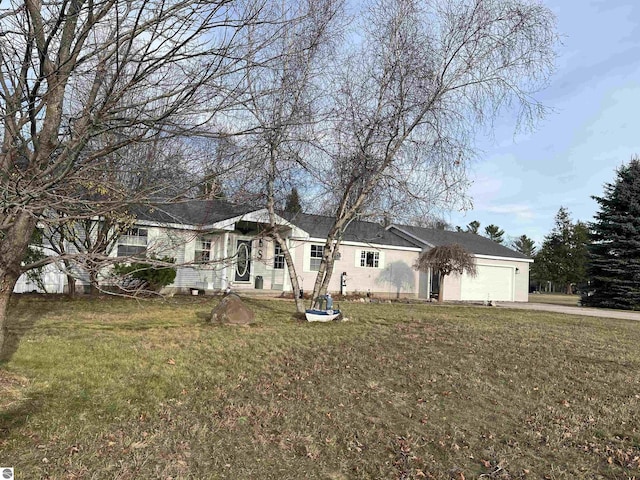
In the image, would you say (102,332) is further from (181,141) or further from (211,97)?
(211,97)

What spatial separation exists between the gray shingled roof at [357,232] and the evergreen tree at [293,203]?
5.00m

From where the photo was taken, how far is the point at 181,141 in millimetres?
4668

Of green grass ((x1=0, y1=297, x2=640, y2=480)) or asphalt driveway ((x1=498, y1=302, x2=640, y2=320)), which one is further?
asphalt driveway ((x1=498, y1=302, x2=640, y2=320))

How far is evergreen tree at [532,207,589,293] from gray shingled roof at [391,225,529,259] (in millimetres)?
27144

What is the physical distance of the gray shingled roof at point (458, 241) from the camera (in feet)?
79.1

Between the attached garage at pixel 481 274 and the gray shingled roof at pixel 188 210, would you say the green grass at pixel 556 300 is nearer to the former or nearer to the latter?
the attached garage at pixel 481 274

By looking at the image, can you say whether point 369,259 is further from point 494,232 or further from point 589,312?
point 494,232

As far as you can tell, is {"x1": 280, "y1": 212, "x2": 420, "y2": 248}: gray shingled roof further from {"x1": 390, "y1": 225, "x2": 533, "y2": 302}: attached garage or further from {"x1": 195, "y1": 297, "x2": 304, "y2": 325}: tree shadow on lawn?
{"x1": 195, "y1": 297, "x2": 304, "y2": 325}: tree shadow on lawn

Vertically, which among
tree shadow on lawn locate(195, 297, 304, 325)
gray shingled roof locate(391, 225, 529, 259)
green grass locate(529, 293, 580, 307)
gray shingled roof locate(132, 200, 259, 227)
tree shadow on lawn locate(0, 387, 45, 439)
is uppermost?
gray shingled roof locate(391, 225, 529, 259)

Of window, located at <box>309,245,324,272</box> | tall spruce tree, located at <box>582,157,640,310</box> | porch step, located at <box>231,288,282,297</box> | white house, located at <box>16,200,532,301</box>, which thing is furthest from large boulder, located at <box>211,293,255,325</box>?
tall spruce tree, located at <box>582,157,640,310</box>

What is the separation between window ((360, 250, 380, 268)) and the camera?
70.1ft

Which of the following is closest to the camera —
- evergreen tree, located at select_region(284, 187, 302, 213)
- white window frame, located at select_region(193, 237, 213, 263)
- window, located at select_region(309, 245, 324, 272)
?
evergreen tree, located at select_region(284, 187, 302, 213)

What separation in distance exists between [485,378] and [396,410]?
200 cm

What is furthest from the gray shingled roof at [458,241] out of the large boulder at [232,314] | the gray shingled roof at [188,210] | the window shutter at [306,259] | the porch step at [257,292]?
the large boulder at [232,314]
